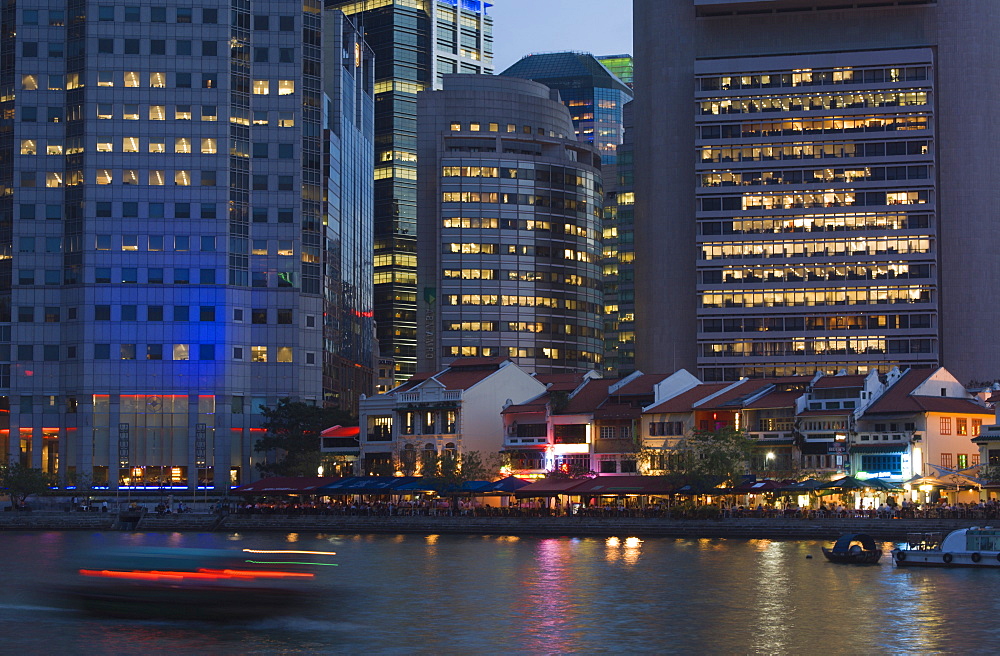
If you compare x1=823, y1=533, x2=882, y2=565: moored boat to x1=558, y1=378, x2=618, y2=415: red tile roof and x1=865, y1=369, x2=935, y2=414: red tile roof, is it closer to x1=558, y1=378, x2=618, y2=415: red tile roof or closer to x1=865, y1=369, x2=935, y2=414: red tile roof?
x1=865, y1=369, x2=935, y2=414: red tile roof

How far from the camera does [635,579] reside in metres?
95.1

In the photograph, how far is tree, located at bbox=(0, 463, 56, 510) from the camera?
181 m

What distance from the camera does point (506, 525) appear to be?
144875mm

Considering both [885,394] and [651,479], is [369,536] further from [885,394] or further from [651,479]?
[885,394]

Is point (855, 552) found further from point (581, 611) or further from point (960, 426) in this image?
point (960, 426)

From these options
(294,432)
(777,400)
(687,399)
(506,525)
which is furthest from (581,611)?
(294,432)

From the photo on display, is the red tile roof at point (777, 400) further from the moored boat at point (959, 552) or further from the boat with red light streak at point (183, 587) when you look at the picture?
the boat with red light streak at point (183, 587)

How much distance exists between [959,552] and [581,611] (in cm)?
3655

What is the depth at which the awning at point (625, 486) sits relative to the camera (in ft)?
468

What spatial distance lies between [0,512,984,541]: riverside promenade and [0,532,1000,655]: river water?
15543 millimetres

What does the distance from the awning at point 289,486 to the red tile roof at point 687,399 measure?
116 ft

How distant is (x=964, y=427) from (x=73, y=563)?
97168 millimetres

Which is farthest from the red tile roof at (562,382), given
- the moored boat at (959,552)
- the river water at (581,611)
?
the moored boat at (959,552)

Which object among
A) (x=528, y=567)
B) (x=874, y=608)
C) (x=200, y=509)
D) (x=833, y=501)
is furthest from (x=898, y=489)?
(x=200, y=509)
